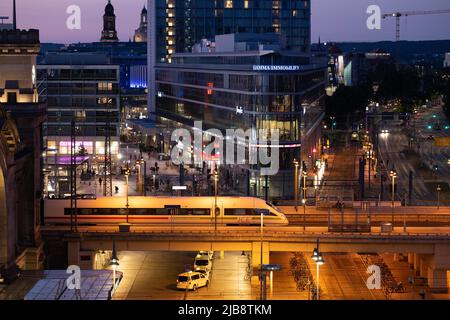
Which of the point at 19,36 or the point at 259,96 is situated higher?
the point at 19,36

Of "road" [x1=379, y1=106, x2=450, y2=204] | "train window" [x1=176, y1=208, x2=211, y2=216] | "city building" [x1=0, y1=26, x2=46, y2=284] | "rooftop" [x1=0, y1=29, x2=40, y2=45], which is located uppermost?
"rooftop" [x1=0, y1=29, x2=40, y2=45]

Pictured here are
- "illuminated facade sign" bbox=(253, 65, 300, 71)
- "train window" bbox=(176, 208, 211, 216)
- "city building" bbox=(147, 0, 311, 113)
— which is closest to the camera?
"train window" bbox=(176, 208, 211, 216)

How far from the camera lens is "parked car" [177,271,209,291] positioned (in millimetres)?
39219

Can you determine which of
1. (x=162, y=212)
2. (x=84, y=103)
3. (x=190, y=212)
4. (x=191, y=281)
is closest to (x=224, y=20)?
(x=84, y=103)

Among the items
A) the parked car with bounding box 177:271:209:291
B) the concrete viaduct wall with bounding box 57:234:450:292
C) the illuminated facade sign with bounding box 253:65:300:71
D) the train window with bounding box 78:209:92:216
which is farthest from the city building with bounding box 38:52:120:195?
the parked car with bounding box 177:271:209:291

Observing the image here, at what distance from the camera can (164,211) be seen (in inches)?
1766

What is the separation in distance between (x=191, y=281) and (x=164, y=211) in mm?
6265

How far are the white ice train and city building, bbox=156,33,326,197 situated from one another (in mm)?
18174

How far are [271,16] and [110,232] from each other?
246 feet

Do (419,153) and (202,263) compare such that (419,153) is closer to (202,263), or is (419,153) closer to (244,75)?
(244,75)

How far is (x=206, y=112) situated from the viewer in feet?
253

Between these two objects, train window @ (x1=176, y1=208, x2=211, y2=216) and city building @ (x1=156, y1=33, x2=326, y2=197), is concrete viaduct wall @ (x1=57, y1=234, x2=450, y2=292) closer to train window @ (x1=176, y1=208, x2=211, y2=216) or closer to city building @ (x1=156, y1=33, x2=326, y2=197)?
train window @ (x1=176, y1=208, x2=211, y2=216)
